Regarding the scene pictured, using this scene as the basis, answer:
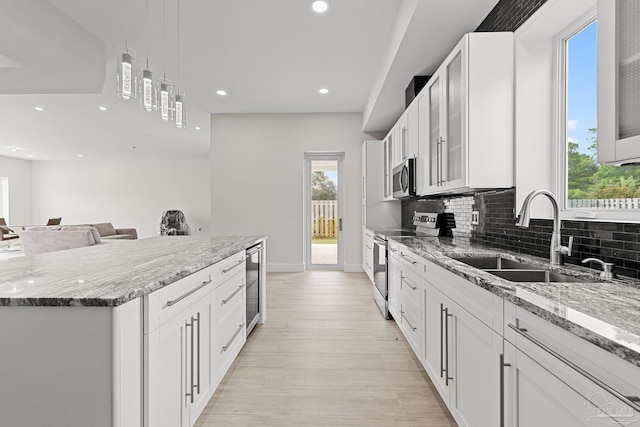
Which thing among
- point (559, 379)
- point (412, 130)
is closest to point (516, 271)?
point (559, 379)

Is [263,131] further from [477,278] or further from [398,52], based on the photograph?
[477,278]

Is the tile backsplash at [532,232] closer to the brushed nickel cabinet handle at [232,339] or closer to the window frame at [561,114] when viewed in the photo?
the window frame at [561,114]

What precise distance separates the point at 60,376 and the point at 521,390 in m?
1.43

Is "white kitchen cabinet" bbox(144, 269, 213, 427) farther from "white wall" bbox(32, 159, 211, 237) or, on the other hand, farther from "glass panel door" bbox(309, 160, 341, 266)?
"white wall" bbox(32, 159, 211, 237)

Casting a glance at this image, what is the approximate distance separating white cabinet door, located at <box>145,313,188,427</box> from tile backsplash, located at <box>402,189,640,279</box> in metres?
1.89

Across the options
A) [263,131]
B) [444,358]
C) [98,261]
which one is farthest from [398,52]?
[263,131]

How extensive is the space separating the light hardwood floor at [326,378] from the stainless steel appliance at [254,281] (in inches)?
7.2

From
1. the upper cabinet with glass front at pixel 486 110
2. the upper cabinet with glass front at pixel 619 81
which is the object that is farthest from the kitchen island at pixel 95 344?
the upper cabinet with glass front at pixel 486 110

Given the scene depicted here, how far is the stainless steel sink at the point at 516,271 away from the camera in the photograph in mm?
1555

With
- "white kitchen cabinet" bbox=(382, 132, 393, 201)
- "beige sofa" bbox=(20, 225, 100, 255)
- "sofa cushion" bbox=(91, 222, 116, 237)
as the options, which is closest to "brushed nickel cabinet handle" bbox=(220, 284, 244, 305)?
"white kitchen cabinet" bbox=(382, 132, 393, 201)

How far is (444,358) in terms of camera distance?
5.83 ft

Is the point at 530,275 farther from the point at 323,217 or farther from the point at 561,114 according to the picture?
the point at 323,217

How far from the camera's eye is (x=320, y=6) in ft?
10.0

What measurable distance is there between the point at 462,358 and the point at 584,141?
54.2 inches
